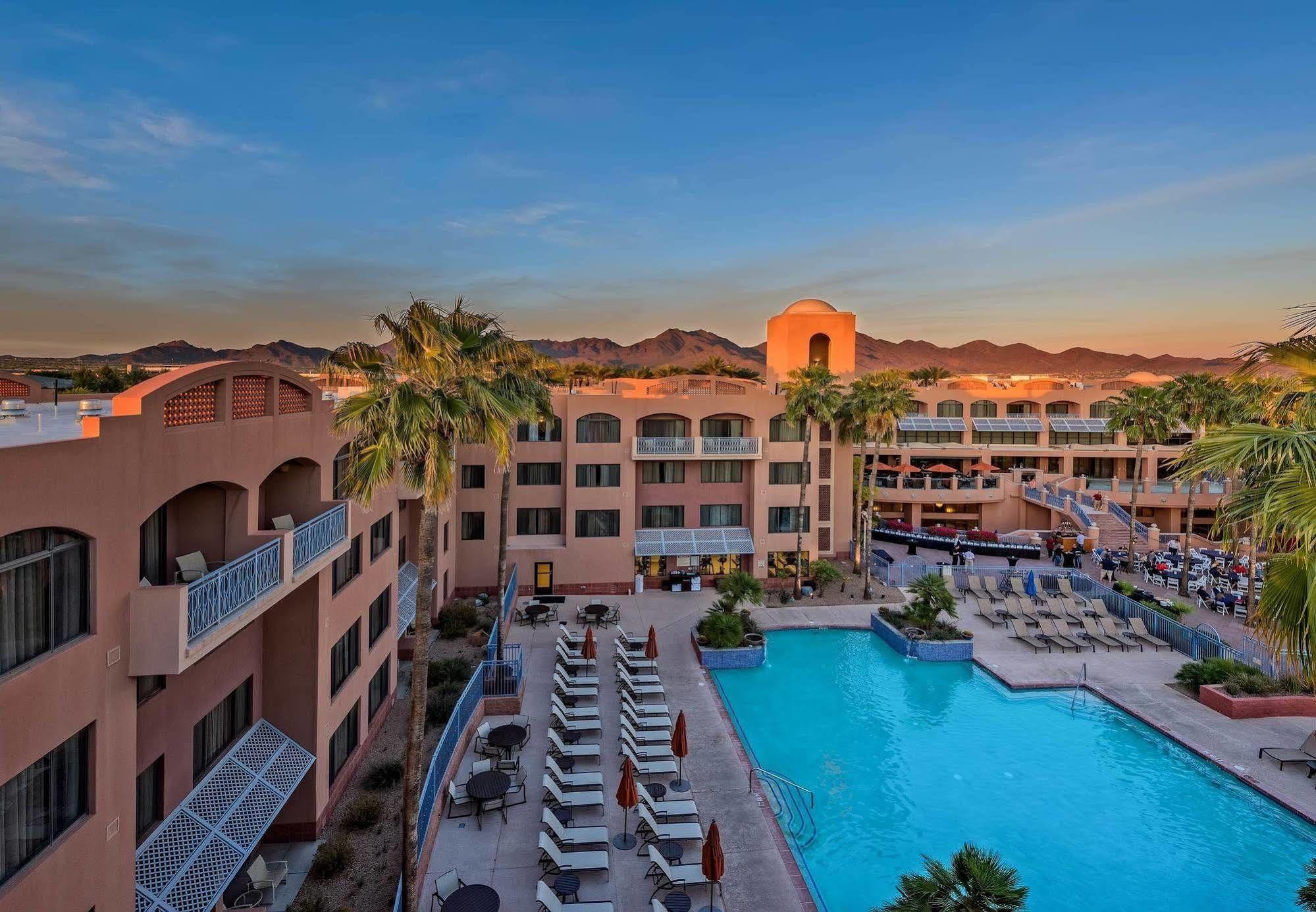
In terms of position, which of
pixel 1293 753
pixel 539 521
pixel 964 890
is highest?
pixel 539 521

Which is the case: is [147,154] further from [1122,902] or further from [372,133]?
[1122,902]

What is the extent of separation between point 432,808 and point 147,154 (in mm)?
17315

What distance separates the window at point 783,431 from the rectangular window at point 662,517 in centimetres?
580

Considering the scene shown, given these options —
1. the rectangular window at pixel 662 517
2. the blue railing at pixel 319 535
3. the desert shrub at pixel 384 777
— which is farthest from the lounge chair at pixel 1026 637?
the blue railing at pixel 319 535

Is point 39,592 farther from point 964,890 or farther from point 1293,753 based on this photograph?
point 1293,753

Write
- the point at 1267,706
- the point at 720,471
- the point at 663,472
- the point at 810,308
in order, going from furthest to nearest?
the point at 810,308 < the point at 720,471 < the point at 663,472 < the point at 1267,706

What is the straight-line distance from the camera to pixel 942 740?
58.9 ft

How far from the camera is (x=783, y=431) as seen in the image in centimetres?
3338

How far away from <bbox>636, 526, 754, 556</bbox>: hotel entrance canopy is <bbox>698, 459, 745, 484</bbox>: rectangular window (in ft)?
7.84

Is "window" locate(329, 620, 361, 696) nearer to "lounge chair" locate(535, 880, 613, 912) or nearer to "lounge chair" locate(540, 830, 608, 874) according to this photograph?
"lounge chair" locate(540, 830, 608, 874)

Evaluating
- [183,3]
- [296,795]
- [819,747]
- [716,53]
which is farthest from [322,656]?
[716,53]

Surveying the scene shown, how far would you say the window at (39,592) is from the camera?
6.07 m

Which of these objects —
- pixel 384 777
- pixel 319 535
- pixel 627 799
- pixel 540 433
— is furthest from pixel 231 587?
pixel 540 433

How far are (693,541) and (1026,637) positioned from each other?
14.1m
